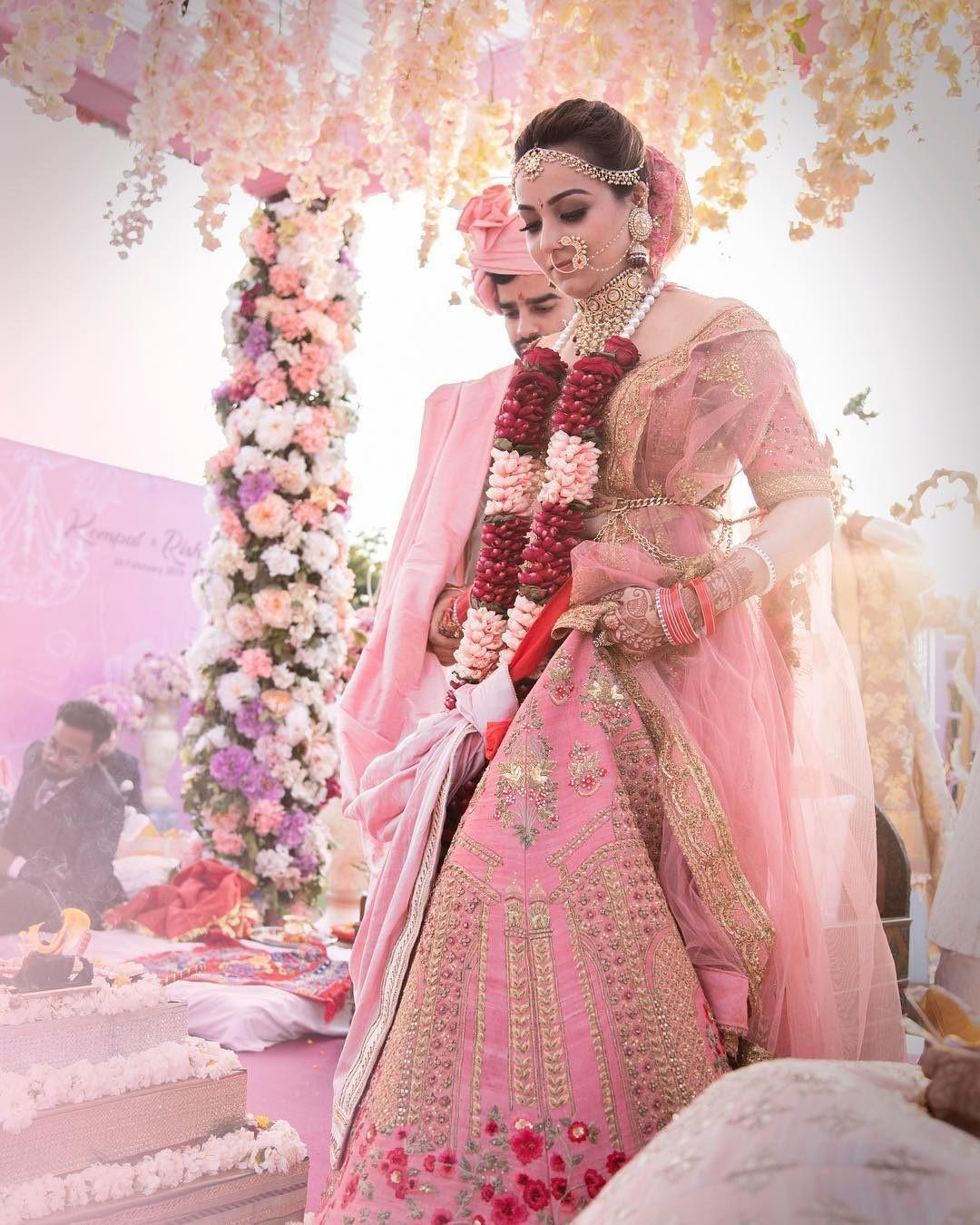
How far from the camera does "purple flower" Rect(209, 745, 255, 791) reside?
552 centimetres

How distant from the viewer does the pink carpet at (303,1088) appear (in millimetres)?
2703

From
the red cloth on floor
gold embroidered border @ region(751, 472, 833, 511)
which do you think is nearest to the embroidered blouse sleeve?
gold embroidered border @ region(751, 472, 833, 511)

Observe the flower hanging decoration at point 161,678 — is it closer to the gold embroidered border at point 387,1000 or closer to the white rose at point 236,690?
the white rose at point 236,690

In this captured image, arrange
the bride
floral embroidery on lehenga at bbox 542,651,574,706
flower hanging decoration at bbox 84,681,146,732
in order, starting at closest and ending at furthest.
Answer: the bride < floral embroidery on lehenga at bbox 542,651,574,706 < flower hanging decoration at bbox 84,681,146,732

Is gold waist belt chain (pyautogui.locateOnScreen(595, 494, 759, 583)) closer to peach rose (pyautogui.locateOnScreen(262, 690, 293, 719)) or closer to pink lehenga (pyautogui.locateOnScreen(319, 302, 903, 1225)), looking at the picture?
pink lehenga (pyautogui.locateOnScreen(319, 302, 903, 1225))

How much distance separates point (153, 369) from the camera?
5688 mm

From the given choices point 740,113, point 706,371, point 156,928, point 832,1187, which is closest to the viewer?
point 832,1187

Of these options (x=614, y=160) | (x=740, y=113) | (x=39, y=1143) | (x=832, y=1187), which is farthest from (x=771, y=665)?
(x=740, y=113)

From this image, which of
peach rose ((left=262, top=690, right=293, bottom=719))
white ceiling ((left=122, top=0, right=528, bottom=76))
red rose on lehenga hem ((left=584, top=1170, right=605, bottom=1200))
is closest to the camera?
red rose on lehenga hem ((left=584, top=1170, right=605, bottom=1200))

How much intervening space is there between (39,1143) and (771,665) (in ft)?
4.97

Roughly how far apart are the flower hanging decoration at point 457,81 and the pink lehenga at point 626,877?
973 millimetres

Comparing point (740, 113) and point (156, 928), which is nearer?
point (740, 113)

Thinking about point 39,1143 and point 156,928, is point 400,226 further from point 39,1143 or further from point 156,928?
point 39,1143

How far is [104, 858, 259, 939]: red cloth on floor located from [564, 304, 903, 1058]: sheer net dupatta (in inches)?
129
